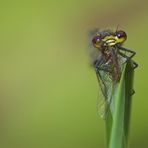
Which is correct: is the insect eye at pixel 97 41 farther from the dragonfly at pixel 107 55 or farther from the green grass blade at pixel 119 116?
the green grass blade at pixel 119 116

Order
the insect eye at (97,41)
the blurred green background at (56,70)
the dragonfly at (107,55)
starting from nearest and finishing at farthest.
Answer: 1. the dragonfly at (107,55)
2. the insect eye at (97,41)
3. the blurred green background at (56,70)

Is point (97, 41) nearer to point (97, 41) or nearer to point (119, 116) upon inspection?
point (97, 41)

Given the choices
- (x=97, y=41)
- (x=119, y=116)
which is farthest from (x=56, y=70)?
(x=119, y=116)

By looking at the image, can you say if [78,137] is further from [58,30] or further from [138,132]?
[58,30]

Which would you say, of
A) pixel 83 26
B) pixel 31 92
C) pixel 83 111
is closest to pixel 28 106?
pixel 31 92

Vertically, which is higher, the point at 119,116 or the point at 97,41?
the point at 97,41

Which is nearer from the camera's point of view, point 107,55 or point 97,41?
point 107,55

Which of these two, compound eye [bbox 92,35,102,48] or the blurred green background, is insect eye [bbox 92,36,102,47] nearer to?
compound eye [bbox 92,35,102,48]

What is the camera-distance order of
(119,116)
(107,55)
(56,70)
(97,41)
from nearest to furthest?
1. (119,116)
2. (107,55)
3. (97,41)
4. (56,70)

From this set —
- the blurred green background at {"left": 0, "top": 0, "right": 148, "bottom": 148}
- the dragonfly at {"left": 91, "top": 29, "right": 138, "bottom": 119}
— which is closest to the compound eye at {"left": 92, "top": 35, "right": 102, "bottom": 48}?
the dragonfly at {"left": 91, "top": 29, "right": 138, "bottom": 119}

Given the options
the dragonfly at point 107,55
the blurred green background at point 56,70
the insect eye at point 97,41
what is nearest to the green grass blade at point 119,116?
the dragonfly at point 107,55
